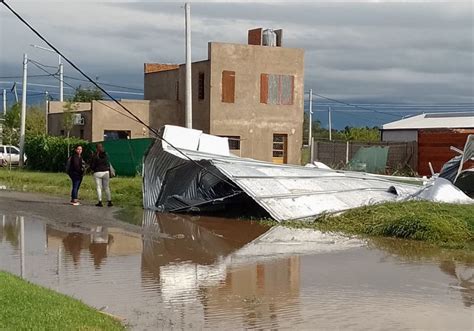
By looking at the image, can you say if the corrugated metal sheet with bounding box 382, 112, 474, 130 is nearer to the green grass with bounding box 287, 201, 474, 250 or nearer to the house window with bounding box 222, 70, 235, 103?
the house window with bounding box 222, 70, 235, 103

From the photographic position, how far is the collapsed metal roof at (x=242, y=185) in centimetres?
1788

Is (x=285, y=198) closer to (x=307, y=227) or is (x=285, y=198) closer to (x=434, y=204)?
(x=307, y=227)

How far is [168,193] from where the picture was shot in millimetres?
20391

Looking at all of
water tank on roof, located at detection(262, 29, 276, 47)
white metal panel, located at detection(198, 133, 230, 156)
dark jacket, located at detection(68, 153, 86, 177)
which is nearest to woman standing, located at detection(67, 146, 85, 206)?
dark jacket, located at detection(68, 153, 86, 177)

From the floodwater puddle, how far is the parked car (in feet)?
104

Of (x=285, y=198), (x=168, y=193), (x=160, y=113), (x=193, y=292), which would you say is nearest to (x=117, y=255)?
(x=193, y=292)

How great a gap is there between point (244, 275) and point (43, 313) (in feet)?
14.3

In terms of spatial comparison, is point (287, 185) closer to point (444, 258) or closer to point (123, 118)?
point (444, 258)

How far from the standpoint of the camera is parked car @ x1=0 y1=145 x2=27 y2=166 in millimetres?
47188

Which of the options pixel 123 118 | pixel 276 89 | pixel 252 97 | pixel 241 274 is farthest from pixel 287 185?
pixel 123 118

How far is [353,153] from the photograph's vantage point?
36594 mm

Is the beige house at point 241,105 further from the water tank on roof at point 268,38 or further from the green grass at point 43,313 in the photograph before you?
the green grass at point 43,313

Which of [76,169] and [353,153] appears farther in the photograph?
[353,153]

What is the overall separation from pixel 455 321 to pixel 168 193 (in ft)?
41.8
